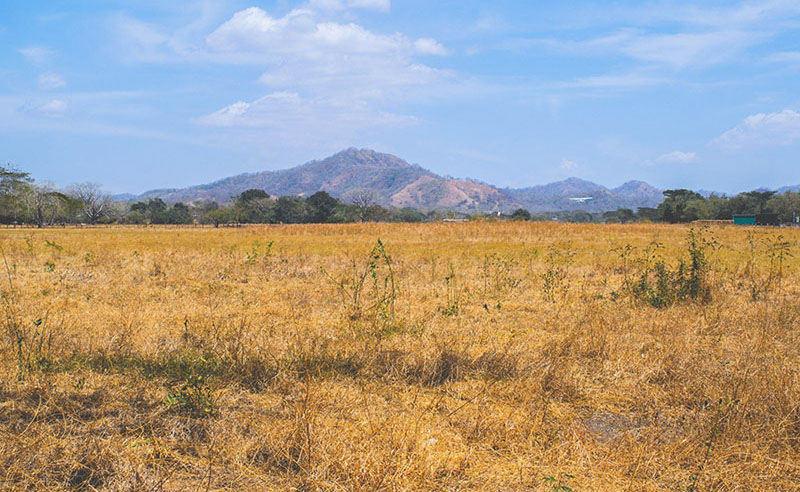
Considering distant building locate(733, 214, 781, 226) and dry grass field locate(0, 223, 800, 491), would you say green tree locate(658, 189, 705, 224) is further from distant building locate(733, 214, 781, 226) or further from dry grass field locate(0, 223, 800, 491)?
dry grass field locate(0, 223, 800, 491)

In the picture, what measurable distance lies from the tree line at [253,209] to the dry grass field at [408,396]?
215ft

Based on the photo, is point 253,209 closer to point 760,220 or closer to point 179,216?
point 179,216

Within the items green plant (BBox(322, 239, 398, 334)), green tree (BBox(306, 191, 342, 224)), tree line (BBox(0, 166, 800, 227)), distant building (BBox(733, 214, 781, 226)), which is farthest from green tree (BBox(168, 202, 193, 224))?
green plant (BBox(322, 239, 398, 334))

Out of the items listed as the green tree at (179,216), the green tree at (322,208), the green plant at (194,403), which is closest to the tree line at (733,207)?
the green tree at (322,208)

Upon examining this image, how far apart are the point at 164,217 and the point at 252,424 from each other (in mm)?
123356

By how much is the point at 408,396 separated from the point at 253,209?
11101 cm

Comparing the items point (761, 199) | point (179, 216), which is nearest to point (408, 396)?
point (761, 199)

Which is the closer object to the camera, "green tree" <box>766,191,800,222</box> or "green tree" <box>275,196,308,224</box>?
"green tree" <box>766,191,800,222</box>

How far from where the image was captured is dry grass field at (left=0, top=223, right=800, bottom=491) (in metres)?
3.10

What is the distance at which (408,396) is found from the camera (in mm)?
4355

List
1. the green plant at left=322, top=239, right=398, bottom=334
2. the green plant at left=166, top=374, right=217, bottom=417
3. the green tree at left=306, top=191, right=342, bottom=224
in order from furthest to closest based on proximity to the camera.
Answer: the green tree at left=306, top=191, right=342, bottom=224, the green plant at left=322, top=239, right=398, bottom=334, the green plant at left=166, top=374, right=217, bottom=417

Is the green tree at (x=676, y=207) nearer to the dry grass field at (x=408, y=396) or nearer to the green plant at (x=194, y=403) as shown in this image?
the dry grass field at (x=408, y=396)

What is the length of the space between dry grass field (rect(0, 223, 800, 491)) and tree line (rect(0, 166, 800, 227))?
6561 cm

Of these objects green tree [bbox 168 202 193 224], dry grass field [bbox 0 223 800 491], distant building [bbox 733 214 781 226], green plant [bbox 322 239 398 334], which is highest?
green tree [bbox 168 202 193 224]
